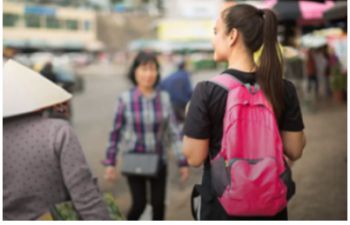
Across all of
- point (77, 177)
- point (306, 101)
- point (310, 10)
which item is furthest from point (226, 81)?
point (306, 101)

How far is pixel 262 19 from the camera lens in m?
1.96

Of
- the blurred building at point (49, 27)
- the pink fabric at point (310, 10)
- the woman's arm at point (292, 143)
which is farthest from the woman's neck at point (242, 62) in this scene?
the blurred building at point (49, 27)

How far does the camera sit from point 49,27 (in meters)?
70.1

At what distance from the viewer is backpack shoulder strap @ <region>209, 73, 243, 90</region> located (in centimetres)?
191

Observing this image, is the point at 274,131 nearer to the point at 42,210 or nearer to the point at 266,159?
the point at 266,159

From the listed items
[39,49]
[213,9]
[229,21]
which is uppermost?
[229,21]

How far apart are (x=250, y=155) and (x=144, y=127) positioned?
1.75 meters

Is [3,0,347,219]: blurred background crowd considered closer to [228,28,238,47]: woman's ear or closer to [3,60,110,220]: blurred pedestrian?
[228,28,238,47]: woman's ear

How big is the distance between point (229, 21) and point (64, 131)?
73cm

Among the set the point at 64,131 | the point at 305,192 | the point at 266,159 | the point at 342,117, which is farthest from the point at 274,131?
the point at 342,117

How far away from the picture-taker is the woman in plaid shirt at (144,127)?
11.7 feet

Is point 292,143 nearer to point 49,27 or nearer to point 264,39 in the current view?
point 264,39

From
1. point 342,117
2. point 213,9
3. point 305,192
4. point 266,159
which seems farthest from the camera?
point 213,9

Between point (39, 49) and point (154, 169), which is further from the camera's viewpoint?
point (39, 49)
